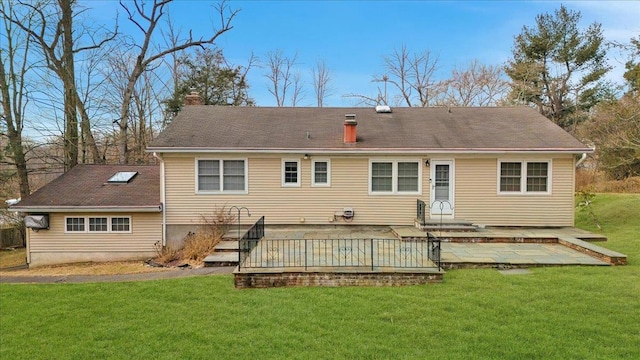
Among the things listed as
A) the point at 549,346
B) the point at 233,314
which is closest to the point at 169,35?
the point at 233,314

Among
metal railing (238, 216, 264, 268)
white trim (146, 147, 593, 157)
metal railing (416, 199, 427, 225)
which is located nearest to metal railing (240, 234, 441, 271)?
metal railing (238, 216, 264, 268)

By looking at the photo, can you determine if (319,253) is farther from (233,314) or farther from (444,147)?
(444,147)

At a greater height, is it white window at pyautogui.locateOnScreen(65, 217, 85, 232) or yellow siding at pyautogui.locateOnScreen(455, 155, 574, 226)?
yellow siding at pyautogui.locateOnScreen(455, 155, 574, 226)

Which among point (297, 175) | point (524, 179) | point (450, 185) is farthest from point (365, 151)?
point (524, 179)

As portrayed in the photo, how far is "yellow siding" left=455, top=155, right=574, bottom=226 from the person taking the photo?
1190cm

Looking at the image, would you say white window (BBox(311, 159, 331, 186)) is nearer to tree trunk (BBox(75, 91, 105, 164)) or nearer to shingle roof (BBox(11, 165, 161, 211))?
shingle roof (BBox(11, 165, 161, 211))

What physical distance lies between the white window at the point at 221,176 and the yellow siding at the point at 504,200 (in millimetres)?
7187

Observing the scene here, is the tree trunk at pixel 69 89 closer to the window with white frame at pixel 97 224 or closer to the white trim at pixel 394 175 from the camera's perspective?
the window with white frame at pixel 97 224

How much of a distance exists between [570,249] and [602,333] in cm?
532

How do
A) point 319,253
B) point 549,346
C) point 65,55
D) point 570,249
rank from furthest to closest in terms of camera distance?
point 65,55 < point 570,249 < point 319,253 < point 549,346

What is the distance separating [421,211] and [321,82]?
70.8 feet

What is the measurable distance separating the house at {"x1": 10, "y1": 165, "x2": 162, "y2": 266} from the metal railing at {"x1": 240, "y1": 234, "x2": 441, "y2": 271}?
4.87m

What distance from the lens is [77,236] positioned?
1192cm

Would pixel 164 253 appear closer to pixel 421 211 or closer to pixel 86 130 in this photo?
pixel 421 211
